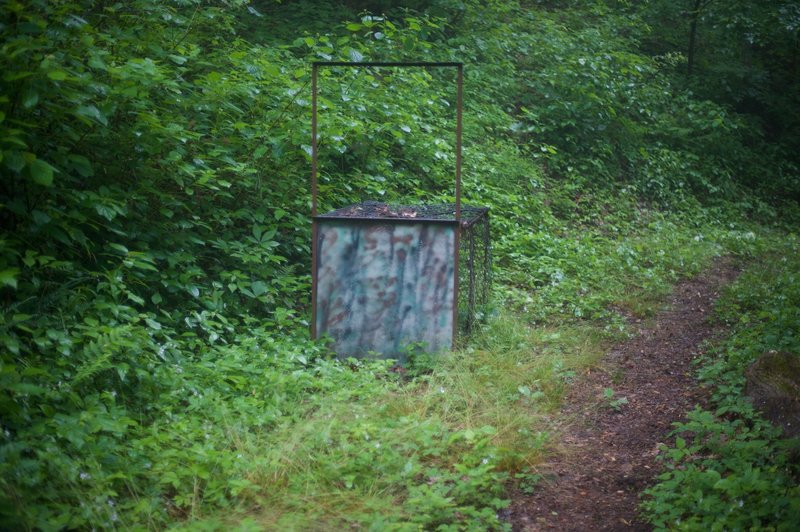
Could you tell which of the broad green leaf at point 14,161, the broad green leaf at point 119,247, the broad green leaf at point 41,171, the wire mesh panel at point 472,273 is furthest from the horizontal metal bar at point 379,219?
the broad green leaf at point 14,161

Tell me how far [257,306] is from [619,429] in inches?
108

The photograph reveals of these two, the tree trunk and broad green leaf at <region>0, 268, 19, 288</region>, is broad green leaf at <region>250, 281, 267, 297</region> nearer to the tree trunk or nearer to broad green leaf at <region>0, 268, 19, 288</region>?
broad green leaf at <region>0, 268, 19, 288</region>

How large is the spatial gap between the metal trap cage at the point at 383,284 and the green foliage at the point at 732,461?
5.72 ft

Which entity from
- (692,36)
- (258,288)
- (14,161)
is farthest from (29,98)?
(692,36)

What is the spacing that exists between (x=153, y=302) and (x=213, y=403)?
46.3 inches

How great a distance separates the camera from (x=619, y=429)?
13.7 ft

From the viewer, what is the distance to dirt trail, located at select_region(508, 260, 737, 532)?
326 centimetres

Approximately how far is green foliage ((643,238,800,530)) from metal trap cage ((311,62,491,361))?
5.72ft

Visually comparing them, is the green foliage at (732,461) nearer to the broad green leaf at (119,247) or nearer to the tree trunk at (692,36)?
the broad green leaf at (119,247)

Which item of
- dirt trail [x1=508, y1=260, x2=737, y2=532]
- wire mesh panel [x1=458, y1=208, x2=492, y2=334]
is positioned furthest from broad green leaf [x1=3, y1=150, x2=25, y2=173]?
dirt trail [x1=508, y1=260, x2=737, y2=532]

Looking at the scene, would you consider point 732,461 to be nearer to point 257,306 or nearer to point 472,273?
point 472,273

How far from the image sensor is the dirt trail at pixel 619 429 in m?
3.26

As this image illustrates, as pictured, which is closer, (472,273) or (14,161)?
(14,161)

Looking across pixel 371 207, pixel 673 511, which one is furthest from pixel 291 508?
pixel 371 207
